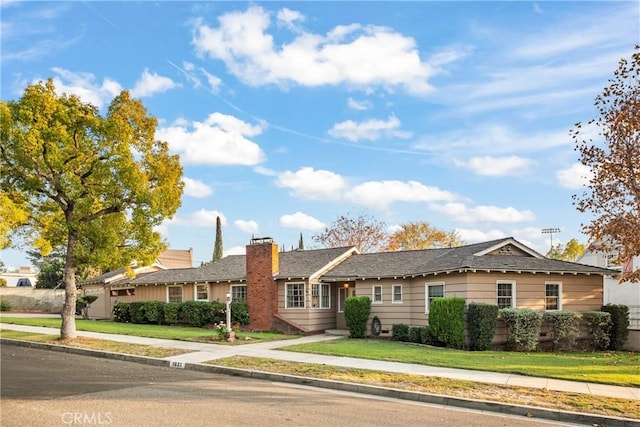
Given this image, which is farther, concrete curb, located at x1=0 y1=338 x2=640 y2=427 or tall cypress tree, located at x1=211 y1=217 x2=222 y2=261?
tall cypress tree, located at x1=211 y1=217 x2=222 y2=261

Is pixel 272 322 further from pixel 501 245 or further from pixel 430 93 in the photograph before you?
pixel 430 93

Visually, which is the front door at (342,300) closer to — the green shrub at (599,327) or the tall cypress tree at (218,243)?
the green shrub at (599,327)

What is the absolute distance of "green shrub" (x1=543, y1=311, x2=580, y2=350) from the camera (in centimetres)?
2002

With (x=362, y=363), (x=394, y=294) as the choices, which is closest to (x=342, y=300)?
(x=394, y=294)

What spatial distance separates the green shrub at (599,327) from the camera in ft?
68.7

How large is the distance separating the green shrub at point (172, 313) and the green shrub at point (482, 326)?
52.4ft

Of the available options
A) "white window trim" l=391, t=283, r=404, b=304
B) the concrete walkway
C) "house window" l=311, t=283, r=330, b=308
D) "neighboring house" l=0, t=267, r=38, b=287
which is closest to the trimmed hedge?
"house window" l=311, t=283, r=330, b=308

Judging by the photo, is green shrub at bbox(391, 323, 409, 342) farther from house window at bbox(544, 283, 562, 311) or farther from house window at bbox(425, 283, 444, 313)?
house window at bbox(544, 283, 562, 311)

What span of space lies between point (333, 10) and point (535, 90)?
7352 millimetres

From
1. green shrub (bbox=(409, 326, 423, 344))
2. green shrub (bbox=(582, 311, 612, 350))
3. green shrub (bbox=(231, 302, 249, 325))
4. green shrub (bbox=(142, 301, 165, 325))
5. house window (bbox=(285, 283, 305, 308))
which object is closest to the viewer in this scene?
green shrub (bbox=(582, 311, 612, 350))

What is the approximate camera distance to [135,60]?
1641cm

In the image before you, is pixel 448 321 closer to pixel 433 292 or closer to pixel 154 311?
pixel 433 292

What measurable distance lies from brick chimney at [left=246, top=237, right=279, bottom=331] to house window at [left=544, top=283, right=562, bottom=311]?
475 inches

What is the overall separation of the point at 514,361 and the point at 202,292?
18267 mm
